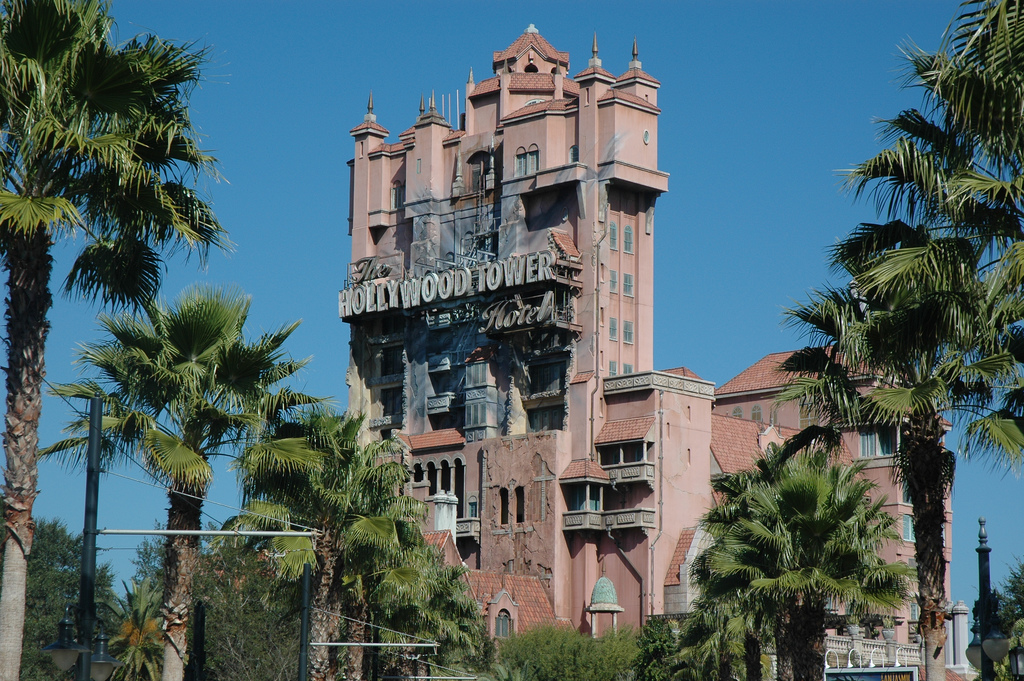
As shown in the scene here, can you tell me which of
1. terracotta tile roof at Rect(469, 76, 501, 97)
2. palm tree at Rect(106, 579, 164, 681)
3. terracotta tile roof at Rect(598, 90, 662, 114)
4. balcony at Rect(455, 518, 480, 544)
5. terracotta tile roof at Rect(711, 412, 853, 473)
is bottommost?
palm tree at Rect(106, 579, 164, 681)

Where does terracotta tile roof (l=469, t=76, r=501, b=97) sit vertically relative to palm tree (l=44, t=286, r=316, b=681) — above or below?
above

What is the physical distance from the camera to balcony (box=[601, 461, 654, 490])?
80125 mm

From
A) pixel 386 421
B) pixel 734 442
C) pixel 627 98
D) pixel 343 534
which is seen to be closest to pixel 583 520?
pixel 734 442

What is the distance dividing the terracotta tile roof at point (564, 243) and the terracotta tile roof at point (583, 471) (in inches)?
450

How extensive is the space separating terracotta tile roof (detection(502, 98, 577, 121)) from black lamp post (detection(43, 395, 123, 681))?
69.2 metres

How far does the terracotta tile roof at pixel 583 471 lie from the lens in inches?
3182

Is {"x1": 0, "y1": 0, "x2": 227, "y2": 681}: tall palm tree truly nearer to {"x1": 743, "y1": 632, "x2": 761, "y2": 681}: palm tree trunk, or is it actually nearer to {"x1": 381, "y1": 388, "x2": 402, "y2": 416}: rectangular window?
{"x1": 743, "y1": 632, "x2": 761, "y2": 681}: palm tree trunk

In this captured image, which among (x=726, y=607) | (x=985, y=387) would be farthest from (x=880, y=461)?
(x=985, y=387)

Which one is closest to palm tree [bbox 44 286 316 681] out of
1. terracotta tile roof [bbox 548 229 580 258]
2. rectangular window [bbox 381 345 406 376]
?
terracotta tile roof [bbox 548 229 580 258]

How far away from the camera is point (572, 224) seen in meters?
84.9

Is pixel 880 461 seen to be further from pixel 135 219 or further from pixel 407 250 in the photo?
pixel 135 219

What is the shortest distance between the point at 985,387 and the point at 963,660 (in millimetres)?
58759

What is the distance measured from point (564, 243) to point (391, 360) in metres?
16.2

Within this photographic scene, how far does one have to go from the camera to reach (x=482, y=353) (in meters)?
86.2
